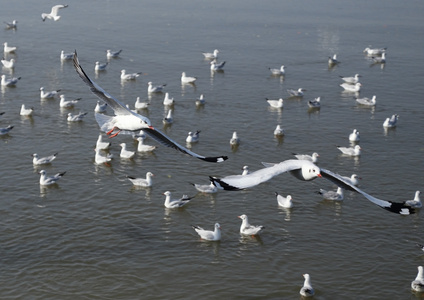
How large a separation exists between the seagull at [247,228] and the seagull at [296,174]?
8092mm

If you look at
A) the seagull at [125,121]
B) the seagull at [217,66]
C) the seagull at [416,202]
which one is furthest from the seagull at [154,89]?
the seagull at [125,121]

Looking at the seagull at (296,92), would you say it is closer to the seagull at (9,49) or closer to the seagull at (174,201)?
the seagull at (174,201)

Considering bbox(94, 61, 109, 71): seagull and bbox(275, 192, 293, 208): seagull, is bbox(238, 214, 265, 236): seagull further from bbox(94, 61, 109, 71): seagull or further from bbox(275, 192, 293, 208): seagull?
bbox(94, 61, 109, 71): seagull

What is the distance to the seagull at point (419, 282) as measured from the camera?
78.8ft

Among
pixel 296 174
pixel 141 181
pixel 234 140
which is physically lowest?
pixel 141 181

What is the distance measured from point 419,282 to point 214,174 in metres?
11.8

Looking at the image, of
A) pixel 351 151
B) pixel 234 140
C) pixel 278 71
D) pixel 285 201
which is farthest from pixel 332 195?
pixel 278 71

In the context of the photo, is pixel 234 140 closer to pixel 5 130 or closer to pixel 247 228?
pixel 247 228

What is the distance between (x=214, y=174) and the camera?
109 feet

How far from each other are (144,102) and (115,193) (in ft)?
47.2

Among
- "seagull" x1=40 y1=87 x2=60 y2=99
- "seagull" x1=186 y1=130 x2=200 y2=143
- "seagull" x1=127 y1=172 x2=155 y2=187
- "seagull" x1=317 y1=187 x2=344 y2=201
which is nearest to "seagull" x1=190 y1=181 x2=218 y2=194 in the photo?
"seagull" x1=127 y1=172 x2=155 y2=187

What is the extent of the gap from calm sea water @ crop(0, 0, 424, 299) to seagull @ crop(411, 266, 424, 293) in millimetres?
368

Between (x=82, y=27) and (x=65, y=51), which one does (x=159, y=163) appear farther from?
(x=82, y=27)

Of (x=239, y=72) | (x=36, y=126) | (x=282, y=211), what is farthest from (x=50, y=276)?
(x=239, y=72)
